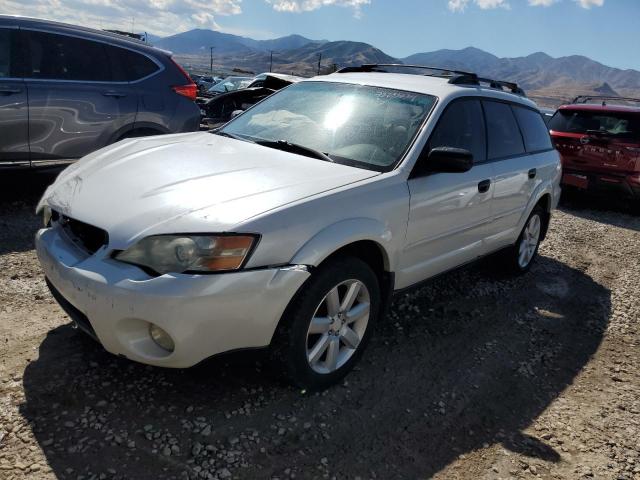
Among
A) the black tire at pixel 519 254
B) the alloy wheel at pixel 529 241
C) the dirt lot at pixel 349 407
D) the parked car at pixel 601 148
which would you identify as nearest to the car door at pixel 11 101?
the dirt lot at pixel 349 407

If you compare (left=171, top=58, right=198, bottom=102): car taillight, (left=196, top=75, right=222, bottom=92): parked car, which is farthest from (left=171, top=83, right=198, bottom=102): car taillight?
(left=196, top=75, right=222, bottom=92): parked car

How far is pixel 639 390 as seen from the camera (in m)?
3.47

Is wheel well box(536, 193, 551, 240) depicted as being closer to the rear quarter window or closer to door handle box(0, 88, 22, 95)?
the rear quarter window

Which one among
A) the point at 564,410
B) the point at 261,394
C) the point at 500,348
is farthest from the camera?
the point at 500,348

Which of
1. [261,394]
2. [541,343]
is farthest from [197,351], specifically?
[541,343]

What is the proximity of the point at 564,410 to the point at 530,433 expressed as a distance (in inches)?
15.5

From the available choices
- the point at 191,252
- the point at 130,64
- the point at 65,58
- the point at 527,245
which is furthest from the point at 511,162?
the point at 65,58

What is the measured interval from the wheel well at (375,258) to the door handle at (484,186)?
1.12m

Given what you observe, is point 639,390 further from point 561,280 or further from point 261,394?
point 261,394

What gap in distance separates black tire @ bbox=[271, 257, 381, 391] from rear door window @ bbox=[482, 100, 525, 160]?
1863 millimetres

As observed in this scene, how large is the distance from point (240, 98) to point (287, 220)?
232 inches

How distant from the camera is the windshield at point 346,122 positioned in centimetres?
322

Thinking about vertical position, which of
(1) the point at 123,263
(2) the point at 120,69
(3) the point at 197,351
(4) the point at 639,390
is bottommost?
(4) the point at 639,390

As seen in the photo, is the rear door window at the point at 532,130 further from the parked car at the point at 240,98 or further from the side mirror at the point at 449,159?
the parked car at the point at 240,98
